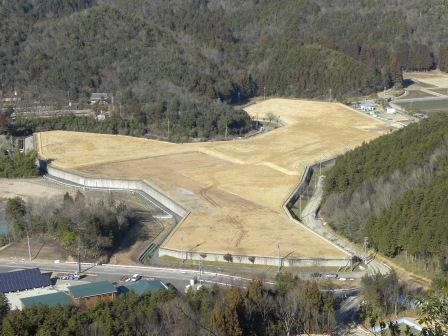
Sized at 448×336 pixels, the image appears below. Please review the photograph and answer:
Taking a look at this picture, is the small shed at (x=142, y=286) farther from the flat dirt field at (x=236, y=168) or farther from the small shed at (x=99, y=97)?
the small shed at (x=99, y=97)

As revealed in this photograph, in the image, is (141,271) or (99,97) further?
(99,97)

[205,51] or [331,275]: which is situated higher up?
[205,51]

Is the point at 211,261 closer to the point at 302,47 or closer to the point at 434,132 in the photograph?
the point at 434,132

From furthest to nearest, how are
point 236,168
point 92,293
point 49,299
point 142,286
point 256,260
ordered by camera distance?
1. point 236,168
2. point 256,260
3. point 142,286
4. point 92,293
5. point 49,299

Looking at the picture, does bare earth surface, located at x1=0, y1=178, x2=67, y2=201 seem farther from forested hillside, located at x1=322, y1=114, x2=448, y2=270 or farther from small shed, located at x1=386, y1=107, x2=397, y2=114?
small shed, located at x1=386, y1=107, x2=397, y2=114

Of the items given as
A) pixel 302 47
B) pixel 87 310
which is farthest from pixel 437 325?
pixel 302 47

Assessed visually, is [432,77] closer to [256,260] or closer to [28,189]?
[28,189]

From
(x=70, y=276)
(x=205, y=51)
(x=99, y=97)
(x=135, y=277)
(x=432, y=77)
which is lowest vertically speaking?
(x=70, y=276)

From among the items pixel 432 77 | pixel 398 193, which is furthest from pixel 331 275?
pixel 432 77

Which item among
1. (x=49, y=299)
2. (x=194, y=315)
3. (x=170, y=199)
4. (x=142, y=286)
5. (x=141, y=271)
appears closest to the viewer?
(x=194, y=315)
